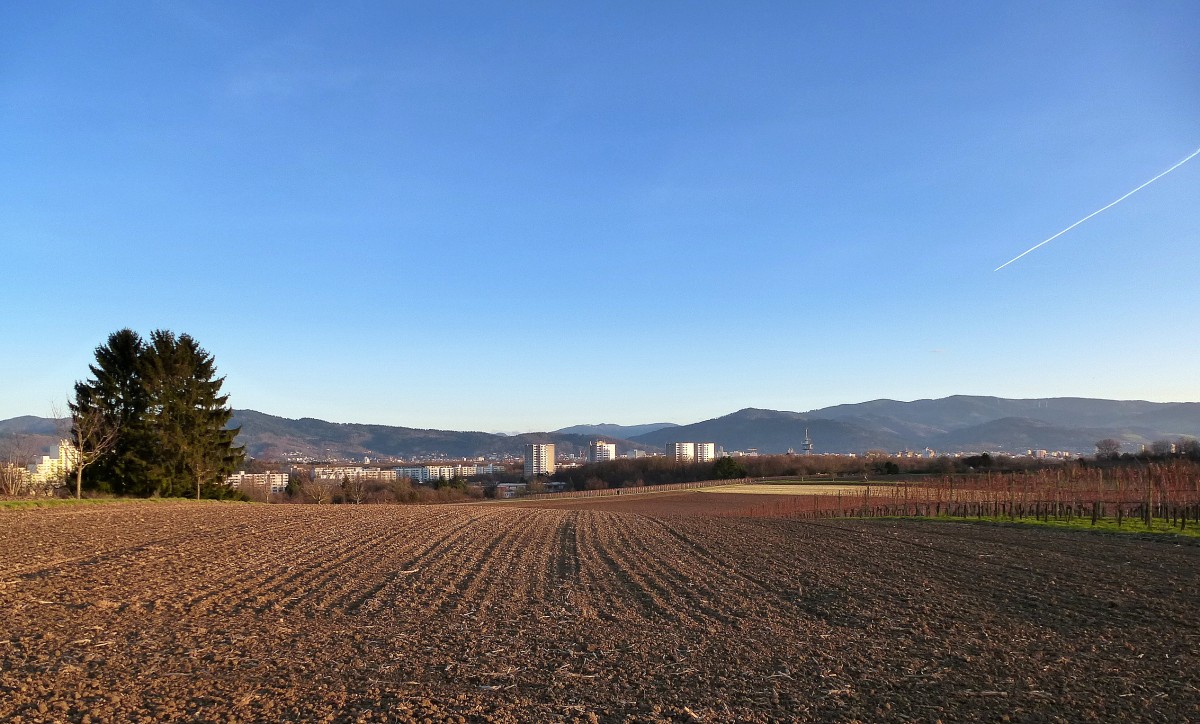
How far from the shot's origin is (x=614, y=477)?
127 meters

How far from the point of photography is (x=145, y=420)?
40719mm

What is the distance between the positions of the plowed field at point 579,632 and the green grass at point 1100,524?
9.05m

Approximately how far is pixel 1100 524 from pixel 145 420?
46875 millimetres

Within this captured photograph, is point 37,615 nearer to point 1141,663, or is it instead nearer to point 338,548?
point 338,548

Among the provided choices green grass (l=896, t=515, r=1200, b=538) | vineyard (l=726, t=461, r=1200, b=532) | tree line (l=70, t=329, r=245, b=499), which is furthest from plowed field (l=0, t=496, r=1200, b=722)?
tree line (l=70, t=329, r=245, b=499)

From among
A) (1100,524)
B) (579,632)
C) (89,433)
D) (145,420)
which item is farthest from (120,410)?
(1100,524)

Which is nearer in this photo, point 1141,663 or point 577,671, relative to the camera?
point 577,671

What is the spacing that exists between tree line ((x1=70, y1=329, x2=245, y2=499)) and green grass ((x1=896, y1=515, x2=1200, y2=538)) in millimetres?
40455

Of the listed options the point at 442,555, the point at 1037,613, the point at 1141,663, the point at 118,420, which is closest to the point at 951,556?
the point at 1037,613

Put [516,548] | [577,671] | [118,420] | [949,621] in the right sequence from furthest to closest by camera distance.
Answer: [118,420] < [516,548] < [949,621] < [577,671]

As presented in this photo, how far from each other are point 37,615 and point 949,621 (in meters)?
13.5

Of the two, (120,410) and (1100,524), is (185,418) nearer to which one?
(120,410)

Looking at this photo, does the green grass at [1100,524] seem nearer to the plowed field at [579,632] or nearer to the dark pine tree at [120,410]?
the plowed field at [579,632]

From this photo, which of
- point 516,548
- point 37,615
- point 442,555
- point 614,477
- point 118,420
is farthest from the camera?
point 614,477
